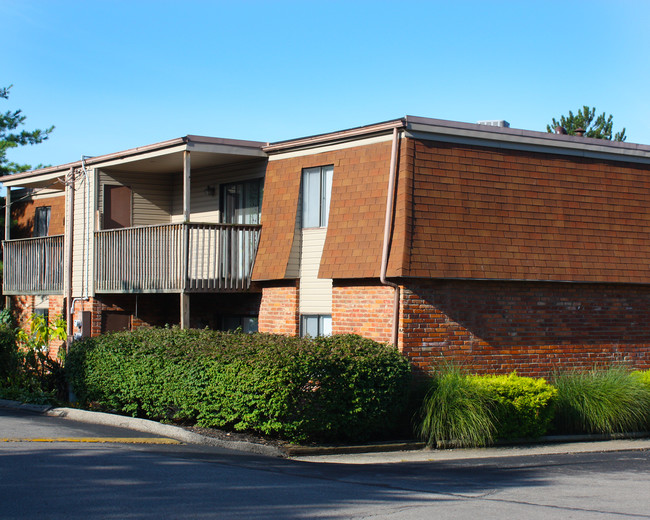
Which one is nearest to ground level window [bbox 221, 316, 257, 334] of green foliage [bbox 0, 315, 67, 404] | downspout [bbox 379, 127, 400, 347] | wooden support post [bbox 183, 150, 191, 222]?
wooden support post [bbox 183, 150, 191, 222]

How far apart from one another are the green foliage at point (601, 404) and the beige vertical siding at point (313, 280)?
490 centimetres

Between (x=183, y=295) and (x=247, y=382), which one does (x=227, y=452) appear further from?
(x=183, y=295)

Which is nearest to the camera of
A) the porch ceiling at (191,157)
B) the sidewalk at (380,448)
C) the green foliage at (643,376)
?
the sidewalk at (380,448)

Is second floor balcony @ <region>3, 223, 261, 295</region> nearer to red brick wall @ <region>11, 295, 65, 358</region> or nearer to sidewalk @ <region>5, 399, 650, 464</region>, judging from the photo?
red brick wall @ <region>11, 295, 65, 358</region>

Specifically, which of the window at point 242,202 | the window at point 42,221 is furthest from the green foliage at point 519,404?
the window at point 42,221

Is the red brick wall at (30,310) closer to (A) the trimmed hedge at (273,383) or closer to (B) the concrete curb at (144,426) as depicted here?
(B) the concrete curb at (144,426)

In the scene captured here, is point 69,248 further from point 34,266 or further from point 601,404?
point 601,404

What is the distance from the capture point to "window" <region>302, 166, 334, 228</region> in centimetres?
1727

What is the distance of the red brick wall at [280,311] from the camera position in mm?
17609

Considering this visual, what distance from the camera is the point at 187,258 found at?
17.6 m

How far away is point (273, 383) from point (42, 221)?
634 inches

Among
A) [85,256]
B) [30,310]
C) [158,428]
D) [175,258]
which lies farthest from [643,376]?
[30,310]

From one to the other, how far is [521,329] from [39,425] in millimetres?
9134

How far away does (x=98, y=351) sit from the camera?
16.6 metres
